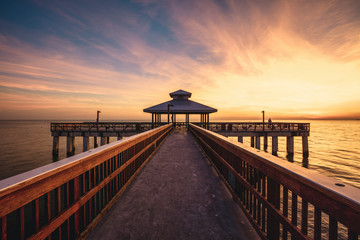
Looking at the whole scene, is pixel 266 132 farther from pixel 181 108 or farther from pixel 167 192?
pixel 167 192

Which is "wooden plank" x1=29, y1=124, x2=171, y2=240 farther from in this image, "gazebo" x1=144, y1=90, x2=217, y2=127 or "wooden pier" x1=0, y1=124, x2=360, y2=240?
"gazebo" x1=144, y1=90, x2=217, y2=127

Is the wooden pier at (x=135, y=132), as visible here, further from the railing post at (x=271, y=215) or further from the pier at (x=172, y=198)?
the railing post at (x=271, y=215)

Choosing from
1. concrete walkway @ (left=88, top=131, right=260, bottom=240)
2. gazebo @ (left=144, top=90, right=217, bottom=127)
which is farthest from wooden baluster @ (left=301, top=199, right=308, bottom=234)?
gazebo @ (left=144, top=90, right=217, bottom=127)

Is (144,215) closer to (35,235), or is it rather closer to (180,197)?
(180,197)

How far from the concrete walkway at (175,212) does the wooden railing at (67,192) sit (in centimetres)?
28

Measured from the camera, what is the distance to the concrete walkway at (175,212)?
2418 mm

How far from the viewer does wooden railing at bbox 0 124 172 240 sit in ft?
4.43

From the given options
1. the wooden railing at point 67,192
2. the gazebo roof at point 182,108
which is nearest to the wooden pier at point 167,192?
the wooden railing at point 67,192

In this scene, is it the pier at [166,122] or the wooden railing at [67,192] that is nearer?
the wooden railing at [67,192]

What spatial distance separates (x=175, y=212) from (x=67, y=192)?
1759 mm

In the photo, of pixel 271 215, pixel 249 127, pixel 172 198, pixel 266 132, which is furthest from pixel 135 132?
pixel 271 215

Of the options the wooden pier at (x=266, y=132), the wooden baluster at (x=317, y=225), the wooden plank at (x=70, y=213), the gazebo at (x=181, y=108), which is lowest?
the wooden pier at (x=266, y=132)

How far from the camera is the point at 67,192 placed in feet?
6.56

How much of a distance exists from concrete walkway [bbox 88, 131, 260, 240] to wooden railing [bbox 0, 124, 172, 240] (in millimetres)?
282
